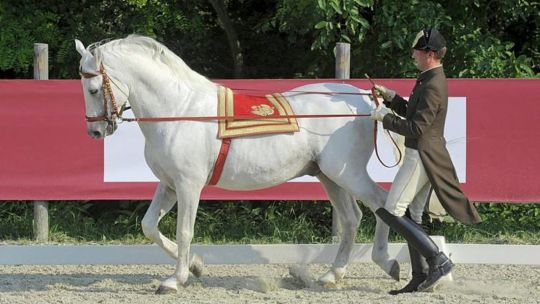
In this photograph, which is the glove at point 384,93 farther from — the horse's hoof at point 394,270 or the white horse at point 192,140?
the horse's hoof at point 394,270

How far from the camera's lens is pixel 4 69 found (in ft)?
31.2

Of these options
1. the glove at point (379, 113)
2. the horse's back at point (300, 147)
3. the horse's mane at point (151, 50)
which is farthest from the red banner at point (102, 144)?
the glove at point (379, 113)

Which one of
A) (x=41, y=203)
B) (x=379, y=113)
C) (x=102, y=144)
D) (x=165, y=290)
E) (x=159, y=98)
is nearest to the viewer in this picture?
(x=379, y=113)

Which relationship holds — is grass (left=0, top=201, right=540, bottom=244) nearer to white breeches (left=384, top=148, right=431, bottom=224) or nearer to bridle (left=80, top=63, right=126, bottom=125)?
white breeches (left=384, top=148, right=431, bottom=224)

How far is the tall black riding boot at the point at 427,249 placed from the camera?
6.04m

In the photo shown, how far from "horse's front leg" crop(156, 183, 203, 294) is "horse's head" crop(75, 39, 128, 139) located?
0.65 metres

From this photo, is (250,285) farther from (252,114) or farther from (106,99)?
(106,99)

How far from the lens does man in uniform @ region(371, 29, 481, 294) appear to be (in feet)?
19.4

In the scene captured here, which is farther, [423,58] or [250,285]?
[250,285]

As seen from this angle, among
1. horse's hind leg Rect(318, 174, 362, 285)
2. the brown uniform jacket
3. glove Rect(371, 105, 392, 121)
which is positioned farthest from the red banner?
the brown uniform jacket

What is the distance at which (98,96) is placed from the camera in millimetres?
6148

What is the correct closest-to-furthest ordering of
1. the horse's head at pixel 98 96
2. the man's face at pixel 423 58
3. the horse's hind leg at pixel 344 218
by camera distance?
the man's face at pixel 423 58, the horse's head at pixel 98 96, the horse's hind leg at pixel 344 218

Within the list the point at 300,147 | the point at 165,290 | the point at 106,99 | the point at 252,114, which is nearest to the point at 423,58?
the point at 300,147

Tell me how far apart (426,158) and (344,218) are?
106cm
